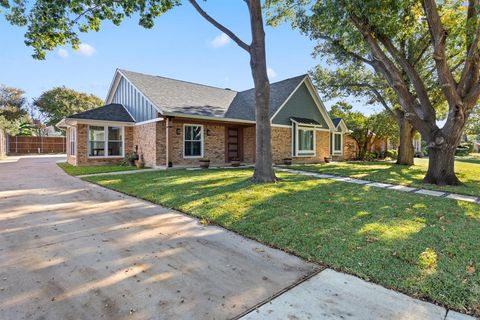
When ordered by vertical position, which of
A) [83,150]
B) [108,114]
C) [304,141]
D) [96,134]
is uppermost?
[108,114]

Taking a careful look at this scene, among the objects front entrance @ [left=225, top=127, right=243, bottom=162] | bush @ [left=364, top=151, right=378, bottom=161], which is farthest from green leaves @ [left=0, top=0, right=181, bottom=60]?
bush @ [left=364, top=151, right=378, bottom=161]

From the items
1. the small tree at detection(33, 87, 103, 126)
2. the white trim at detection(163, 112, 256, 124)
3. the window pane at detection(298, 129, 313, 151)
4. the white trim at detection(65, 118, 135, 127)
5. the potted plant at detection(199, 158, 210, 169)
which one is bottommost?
the potted plant at detection(199, 158, 210, 169)

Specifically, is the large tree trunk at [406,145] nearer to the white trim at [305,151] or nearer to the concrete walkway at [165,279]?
the white trim at [305,151]

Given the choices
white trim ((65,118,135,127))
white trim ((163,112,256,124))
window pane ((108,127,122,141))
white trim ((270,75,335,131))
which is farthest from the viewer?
white trim ((270,75,335,131))

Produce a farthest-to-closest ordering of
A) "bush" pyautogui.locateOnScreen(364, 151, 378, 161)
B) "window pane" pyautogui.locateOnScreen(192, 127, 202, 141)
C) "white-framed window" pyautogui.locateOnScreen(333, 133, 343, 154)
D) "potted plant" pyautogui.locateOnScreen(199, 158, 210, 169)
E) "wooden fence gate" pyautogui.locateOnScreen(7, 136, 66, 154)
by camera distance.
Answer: "wooden fence gate" pyautogui.locateOnScreen(7, 136, 66, 154)
"bush" pyautogui.locateOnScreen(364, 151, 378, 161)
"white-framed window" pyautogui.locateOnScreen(333, 133, 343, 154)
"window pane" pyautogui.locateOnScreen(192, 127, 202, 141)
"potted plant" pyautogui.locateOnScreen(199, 158, 210, 169)

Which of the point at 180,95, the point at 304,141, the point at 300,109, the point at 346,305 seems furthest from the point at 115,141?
the point at 346,305

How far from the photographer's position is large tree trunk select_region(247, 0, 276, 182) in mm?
8562

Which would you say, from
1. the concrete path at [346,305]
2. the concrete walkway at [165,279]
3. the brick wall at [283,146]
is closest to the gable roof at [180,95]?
the brick wall at [283,146]

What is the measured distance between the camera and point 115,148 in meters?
15.0

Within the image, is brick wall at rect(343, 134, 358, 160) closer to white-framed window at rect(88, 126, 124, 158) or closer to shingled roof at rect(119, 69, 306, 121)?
shingled roof at rect(119, 69, 306, 121)

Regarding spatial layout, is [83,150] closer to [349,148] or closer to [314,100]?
[314,100]

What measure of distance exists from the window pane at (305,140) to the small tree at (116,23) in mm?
9259

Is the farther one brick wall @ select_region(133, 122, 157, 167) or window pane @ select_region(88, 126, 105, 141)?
window pane @ select_region(88, 126, 105, 141)

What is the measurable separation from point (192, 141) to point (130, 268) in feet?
37.3
